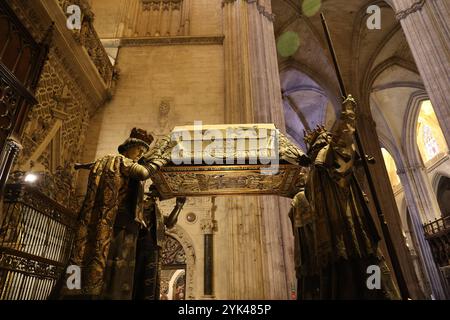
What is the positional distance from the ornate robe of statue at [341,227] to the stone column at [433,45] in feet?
20.2

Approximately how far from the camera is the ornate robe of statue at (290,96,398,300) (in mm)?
2303

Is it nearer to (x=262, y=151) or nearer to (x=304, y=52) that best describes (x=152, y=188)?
(x=262, y=151)

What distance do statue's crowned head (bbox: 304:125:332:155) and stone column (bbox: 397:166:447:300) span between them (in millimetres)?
15870

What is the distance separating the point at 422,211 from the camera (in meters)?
16.9

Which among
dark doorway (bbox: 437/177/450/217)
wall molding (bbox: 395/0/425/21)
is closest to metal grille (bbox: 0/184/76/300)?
wall molding (bbox: 395/0/425/21)

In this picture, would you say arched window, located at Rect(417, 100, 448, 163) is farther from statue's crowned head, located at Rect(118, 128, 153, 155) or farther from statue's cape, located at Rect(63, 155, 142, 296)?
statue's cape, located at Rect(63, 155, 142, 296)

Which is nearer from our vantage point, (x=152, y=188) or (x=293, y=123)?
(x=152, y=188)

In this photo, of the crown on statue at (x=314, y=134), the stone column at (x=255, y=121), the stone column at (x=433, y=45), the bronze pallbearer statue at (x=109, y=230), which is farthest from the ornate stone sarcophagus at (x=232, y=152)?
the stone column at (x=433, y=45)

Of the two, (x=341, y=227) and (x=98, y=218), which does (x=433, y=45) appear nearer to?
(x=341, y=227)

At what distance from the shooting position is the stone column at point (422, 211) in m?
14.3

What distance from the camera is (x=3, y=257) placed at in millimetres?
3791

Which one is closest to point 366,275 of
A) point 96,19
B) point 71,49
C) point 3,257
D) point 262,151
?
point 262,151

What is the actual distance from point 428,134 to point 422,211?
6.56 metres

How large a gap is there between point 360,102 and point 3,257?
16.2 m
